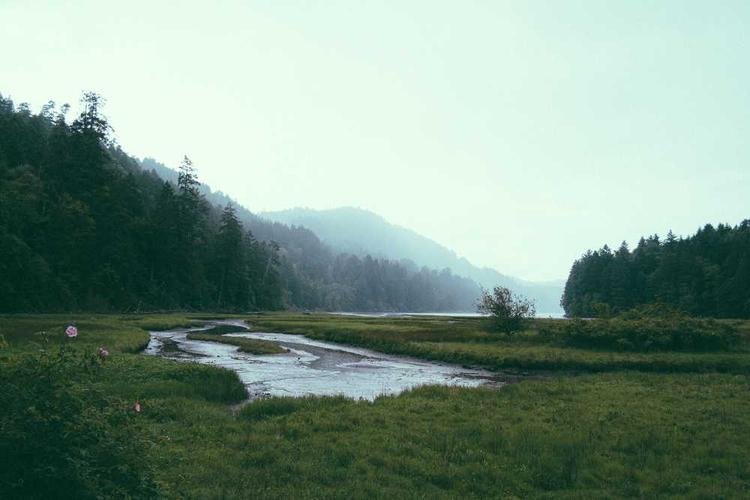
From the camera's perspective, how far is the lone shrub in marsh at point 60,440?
29.3 feet

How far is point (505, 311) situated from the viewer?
62125 millimetres

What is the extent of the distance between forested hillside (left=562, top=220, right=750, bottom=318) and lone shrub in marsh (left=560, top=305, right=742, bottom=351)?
165 feet

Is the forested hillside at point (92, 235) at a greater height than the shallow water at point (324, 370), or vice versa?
the forested hillside at point (92, 235)

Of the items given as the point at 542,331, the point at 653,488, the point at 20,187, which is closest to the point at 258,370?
the point at 653,488

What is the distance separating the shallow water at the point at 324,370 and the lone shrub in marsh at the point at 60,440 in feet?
53.1

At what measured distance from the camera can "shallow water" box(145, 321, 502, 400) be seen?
30281mm

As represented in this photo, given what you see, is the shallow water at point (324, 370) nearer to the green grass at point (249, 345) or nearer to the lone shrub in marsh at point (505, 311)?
the green grass at point (249, 345)

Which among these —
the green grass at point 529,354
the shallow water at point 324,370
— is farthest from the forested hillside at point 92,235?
the green grass at point 529,354

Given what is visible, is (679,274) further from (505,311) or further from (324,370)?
(324,370)

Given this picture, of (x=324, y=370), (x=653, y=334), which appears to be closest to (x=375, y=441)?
(x=324, y=370)

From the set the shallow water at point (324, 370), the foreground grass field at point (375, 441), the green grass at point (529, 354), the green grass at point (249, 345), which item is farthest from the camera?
the green grass at point (249, 345)

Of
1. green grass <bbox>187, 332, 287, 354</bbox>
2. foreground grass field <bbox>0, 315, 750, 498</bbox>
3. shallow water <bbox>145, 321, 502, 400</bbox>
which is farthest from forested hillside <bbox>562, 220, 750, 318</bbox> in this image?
foreground grass field <bbox>0, 315, 750, 498</bbox>

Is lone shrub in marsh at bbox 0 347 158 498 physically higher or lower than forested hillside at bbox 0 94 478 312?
lower

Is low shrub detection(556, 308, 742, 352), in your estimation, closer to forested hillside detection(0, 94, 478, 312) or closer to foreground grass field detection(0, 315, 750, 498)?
foreground grass field detection(0, 315, 750, 498)
